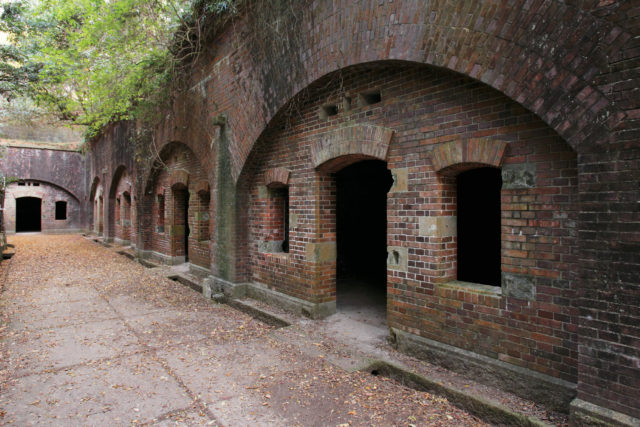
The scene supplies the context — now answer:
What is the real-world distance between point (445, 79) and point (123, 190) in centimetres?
1609

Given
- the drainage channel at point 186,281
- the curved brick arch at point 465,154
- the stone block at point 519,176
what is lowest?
the drainage channel at point 186,281

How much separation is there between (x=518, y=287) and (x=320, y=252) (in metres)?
3.01

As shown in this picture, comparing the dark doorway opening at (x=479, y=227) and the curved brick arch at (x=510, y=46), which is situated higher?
the curved brick arch at (x=510, y=46)

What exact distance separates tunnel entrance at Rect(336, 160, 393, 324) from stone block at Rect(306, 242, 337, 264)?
2061 mm

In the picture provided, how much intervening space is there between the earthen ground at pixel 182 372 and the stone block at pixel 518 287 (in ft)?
3.85

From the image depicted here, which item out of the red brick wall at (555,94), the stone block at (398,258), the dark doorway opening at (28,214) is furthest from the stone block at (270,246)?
the dark doorway opening at (28,214)

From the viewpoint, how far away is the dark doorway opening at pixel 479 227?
6.78 metres

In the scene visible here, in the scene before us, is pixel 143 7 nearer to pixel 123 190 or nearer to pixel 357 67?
pixel 357 67

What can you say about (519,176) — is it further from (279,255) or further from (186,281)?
(186,281)

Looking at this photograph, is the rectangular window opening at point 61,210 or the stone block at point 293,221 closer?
the stone block at point 293,221

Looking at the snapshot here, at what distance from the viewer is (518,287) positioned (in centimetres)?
351

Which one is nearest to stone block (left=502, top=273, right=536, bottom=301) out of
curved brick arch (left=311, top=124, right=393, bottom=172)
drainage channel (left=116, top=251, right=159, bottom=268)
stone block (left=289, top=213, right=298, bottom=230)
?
curved brick arch (left=311, top=124, right=393, bottom=172)

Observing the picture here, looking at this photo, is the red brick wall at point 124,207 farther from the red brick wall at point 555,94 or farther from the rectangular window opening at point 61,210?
the red brick wall at point 555,94

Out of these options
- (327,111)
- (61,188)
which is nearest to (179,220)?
(327,111)
